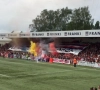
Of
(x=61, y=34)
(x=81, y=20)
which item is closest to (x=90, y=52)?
(x=61, y=34)

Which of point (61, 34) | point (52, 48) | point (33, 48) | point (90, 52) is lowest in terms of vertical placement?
point (90, 52)

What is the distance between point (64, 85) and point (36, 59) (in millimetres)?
24402

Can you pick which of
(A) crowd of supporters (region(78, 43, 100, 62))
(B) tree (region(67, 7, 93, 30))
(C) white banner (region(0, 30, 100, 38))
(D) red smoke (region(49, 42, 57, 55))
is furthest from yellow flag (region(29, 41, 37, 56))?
(B) tree (region(67, 7, 93, 30))

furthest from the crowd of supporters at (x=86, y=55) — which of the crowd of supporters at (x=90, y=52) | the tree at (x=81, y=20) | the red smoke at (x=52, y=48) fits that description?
the tree at (x=81, y=20)

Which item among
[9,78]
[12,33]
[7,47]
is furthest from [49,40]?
[9,78]

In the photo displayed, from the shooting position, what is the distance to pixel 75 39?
149ft

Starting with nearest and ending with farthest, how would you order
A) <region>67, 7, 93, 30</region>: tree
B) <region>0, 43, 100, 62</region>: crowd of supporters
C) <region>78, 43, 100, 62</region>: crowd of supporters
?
<region>0, 43, 100, 62</region>: crowd of supporters < <region>78, 43, 100, 62</region>: crowd of supporters < <region>67, 7, 93, 30</region>: tree

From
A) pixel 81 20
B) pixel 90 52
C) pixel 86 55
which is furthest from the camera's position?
pixel 81 20

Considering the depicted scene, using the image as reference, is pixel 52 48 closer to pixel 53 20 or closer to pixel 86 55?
pixel 86 55

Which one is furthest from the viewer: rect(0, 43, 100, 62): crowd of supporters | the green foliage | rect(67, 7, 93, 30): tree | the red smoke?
the green foliage

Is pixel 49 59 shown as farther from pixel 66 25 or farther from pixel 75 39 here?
pixel 66 25

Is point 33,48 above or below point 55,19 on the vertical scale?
below

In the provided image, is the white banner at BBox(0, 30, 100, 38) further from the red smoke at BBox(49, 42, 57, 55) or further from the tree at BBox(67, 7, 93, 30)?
the tree at BBox(67, 7, 93, 30)

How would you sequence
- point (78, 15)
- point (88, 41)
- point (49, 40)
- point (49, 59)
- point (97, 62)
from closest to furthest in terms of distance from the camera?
point (97, 62), point (49, 59), point (88, 41), point (49, 40), point (78, 15)
